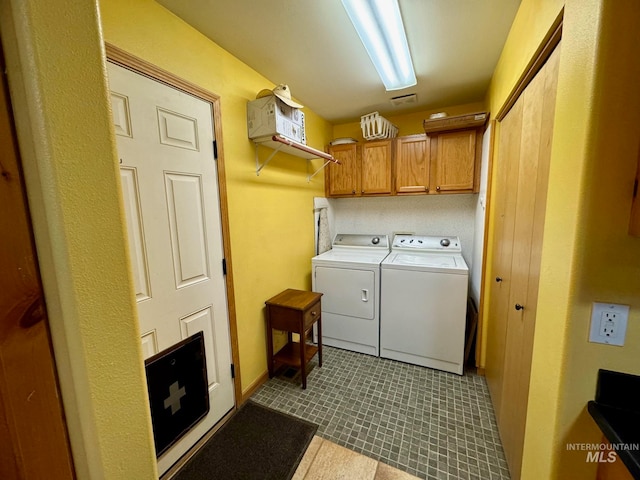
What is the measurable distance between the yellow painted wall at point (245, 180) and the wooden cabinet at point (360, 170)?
0.32 metres

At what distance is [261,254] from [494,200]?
189cm

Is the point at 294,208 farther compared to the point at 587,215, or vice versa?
the point at 294,208

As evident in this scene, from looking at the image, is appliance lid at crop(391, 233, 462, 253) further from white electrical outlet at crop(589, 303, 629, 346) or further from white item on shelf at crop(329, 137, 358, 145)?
white electrical outlet at crop(589, 303, 629, 346)

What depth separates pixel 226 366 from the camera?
1.78 meters

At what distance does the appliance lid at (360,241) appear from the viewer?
3.00 meters

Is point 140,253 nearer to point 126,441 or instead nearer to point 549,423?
point 126,441

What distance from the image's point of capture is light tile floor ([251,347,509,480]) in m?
1.45

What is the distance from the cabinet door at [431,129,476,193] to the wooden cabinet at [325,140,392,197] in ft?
1.54

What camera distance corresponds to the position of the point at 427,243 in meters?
A: 2.83

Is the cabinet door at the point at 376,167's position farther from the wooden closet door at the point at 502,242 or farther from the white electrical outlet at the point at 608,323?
the white electrical outlet at the point at 608,323

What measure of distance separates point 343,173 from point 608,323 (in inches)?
100

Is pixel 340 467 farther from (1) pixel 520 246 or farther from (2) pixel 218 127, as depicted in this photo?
(2) pixel 218 127

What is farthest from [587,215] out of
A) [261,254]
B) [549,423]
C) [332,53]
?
[261,254]

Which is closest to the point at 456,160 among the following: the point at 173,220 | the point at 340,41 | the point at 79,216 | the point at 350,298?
the point at 340,41
